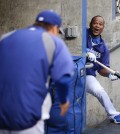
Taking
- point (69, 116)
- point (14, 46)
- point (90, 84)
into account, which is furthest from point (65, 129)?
point (14, 46)

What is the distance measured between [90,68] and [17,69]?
10.4ft

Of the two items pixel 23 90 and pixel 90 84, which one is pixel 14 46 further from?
pixel 90 84

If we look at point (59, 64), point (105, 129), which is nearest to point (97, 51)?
point (105, 129)

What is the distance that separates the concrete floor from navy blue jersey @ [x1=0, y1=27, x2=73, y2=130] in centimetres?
318

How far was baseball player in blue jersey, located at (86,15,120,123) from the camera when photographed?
670cm

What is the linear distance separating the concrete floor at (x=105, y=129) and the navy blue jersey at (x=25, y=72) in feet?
10.4

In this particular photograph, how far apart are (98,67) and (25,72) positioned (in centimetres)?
334

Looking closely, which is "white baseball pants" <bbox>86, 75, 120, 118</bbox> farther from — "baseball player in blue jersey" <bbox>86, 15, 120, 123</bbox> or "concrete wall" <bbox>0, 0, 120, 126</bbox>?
"concrete wall" <bbox>0, 0, 120, 126</bbox>

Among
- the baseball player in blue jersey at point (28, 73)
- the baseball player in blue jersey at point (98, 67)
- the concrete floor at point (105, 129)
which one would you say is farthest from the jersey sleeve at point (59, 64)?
the concrete floor at point (105, 129)

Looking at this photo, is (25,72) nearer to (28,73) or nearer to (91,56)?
(28,73)

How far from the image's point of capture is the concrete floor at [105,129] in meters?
6.96

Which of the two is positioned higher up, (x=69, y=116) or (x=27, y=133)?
(x=27, y=133)

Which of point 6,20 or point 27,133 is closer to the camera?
point 27,133

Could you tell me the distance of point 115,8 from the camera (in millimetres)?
8289
